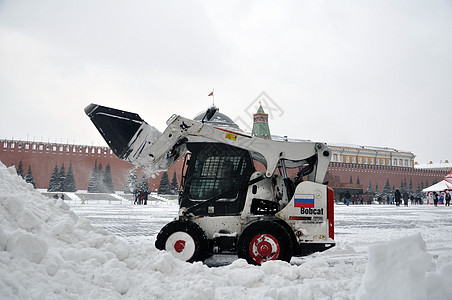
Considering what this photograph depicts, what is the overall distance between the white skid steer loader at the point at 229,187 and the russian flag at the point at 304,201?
14mm

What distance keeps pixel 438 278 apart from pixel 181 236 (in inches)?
125

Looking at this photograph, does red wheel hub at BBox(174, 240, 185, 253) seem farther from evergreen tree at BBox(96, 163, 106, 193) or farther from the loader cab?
evergreen tree at BBox(96, 163, 106, 193)

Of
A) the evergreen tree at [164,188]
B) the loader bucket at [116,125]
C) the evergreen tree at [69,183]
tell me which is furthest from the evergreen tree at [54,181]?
the loader bucket at [116,125]

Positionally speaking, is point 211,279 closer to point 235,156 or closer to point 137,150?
point 235,156

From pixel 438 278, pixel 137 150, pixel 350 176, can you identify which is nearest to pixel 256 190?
pixel 137 150

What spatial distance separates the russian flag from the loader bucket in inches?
102

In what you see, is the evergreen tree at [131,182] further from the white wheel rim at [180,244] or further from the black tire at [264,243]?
the black tire at [264,243]

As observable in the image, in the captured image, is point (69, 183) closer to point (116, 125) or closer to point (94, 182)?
point (94, 182)

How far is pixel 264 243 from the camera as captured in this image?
4656 millimetres

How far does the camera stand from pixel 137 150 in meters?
5.19

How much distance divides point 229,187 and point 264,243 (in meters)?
0.97

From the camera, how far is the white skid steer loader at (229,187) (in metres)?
4.80

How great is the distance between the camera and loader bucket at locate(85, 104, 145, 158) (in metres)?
5.12

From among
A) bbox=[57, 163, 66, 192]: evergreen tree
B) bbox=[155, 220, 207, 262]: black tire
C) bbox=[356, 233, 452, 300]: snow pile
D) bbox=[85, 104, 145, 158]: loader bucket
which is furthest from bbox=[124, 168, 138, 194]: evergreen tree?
bbox=[356, 233, 452, 300]: snow pile
